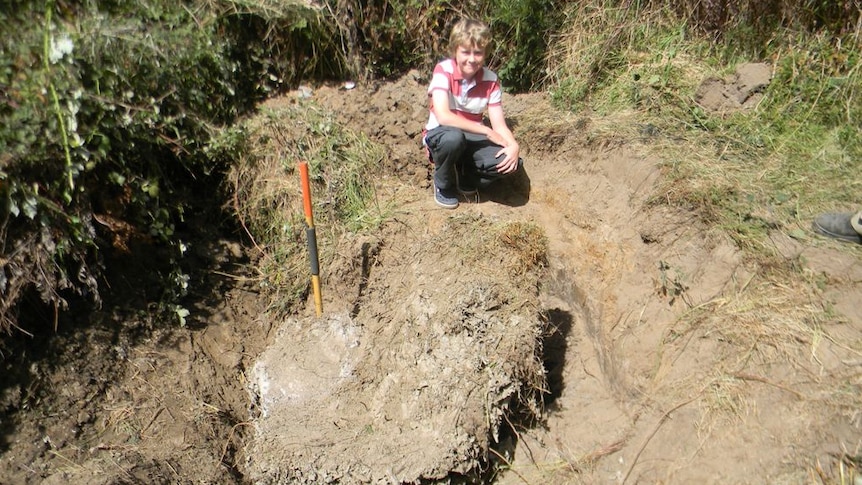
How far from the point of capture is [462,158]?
4070 millimetres

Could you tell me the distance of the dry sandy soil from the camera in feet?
9.84

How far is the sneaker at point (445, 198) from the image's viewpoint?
4.10 metres

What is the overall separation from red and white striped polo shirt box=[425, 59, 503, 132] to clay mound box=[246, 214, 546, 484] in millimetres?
679

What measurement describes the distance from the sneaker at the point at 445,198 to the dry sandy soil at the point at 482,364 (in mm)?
46

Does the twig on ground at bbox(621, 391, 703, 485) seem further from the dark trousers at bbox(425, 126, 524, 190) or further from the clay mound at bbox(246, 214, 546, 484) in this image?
the dark trousers at bbox(425, 126, 524, 190)

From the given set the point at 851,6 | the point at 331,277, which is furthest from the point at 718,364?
the point at 851,6

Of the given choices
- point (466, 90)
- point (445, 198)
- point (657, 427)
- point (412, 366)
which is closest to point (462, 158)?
point (445, 198)

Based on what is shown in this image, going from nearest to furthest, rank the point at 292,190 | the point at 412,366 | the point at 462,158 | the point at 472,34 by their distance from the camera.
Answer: the point at 412,366 → the point at 472,34 → the point at 462,158 → the point at 292,190

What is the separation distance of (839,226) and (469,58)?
227 cm

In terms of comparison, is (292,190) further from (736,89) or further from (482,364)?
(736,89)

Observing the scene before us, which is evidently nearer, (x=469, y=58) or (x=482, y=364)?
(x=482, y=364)

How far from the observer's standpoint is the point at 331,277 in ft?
13.0

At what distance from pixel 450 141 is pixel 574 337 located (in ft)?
4.65

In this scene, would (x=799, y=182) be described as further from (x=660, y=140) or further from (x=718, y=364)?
(x=718, y=364)
